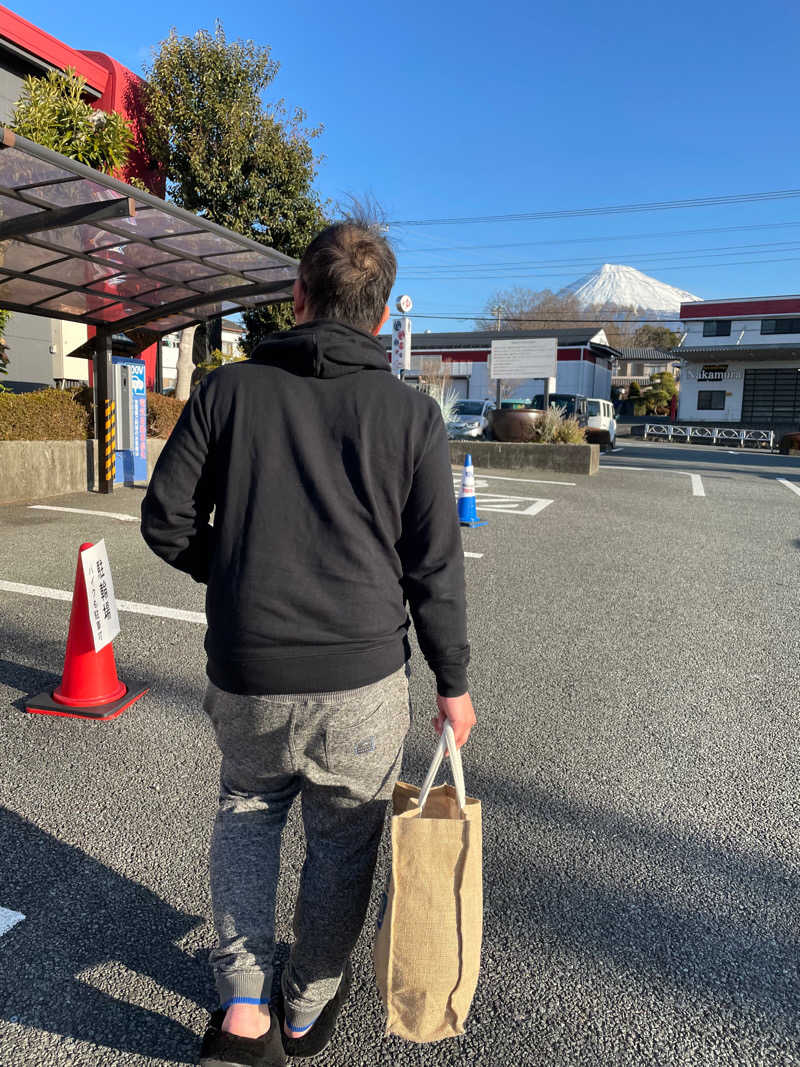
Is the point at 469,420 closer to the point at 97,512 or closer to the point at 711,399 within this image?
the point at 97,512

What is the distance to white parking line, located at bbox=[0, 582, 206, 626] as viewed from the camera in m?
4.88

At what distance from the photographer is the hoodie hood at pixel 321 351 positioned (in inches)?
56.2

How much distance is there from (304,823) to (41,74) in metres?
15.7

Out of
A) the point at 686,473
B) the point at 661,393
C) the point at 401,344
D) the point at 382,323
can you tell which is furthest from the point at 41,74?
the point at 661,393

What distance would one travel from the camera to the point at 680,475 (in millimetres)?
15477

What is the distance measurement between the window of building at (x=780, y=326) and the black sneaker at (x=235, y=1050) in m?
46.3

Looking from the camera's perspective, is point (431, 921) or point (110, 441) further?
point (110, 441)

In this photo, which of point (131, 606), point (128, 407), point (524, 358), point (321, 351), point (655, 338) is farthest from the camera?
point (655, 338)

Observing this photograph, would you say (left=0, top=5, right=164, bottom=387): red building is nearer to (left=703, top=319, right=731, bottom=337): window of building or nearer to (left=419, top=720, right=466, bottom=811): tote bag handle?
(left=419, top=720, right=466, bottom=811): tote bag handle

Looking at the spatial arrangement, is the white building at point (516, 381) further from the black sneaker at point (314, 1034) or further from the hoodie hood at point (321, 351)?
the black sneaker at point (314, 1034)

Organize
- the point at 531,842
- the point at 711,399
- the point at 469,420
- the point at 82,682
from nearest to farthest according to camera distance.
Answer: the point at 531,842 → the point at 82,682 → the point at 469,420 → the point at 711,399

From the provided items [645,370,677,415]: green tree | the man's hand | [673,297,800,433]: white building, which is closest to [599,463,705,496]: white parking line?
the man's hand

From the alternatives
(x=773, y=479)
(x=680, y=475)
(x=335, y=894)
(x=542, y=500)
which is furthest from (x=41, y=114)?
(x=773, y=479)

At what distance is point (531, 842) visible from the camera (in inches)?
100
